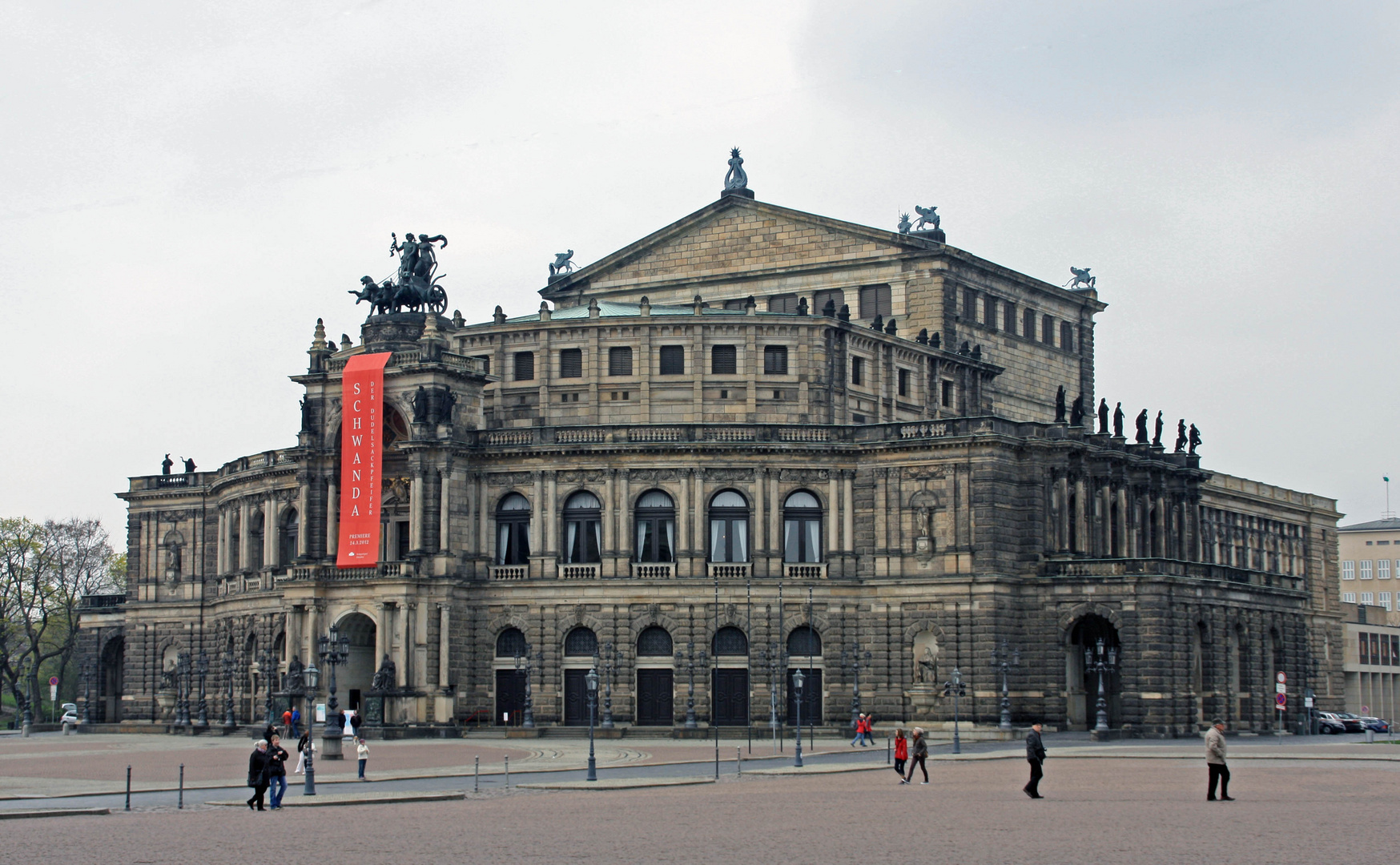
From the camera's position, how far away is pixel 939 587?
3728 inches

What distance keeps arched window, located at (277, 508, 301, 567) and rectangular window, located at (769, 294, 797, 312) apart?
33100mm

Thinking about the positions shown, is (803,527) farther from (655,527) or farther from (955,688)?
(955,688)

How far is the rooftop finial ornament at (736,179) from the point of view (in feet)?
399

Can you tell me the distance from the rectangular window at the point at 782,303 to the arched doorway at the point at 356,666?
3414 cm

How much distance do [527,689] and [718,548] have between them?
40.6ft

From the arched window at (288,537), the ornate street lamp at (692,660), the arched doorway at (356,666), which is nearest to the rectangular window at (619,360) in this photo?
the ornate street lamp at (692,660)

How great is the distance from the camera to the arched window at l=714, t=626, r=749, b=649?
96625 millimetres

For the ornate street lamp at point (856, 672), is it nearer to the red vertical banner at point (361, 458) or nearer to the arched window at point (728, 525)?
the arched window at point (728, 525)

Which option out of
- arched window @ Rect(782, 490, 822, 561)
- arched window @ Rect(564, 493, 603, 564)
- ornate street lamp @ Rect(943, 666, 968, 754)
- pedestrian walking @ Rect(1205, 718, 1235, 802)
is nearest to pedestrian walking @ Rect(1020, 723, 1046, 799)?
pedestrian walking @ Rect(1205, 718, 1235, 802)

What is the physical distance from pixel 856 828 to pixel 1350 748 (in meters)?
47.7

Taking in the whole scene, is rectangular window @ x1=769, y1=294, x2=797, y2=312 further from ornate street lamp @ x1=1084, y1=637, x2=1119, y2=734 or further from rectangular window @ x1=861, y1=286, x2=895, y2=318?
ornate street lamp @ x1=1084, y1=637, x2=1119, y2=734

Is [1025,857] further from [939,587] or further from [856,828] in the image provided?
[939,587]

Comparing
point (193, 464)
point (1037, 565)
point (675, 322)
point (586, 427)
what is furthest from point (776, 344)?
point (193, 464)

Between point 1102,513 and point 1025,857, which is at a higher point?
point 1102,513
